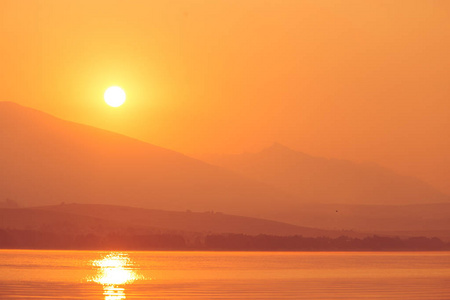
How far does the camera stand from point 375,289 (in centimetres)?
3669

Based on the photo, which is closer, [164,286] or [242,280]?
[164,286]

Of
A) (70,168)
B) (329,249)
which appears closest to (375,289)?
(329,249)

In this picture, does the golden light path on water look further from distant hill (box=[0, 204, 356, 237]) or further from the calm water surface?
distant hill (box=[0, 204, 356, 237])

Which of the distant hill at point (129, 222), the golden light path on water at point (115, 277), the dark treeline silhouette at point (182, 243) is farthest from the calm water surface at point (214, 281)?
the distant hill at point (129, 222)

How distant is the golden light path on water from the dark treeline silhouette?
30509mm

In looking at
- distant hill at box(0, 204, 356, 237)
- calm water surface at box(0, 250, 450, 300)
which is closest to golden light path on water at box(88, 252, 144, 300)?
calm water surface at box(0, 250, 450, 300)

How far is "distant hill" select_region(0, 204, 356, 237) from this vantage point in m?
108

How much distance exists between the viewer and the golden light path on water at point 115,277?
3388 cm

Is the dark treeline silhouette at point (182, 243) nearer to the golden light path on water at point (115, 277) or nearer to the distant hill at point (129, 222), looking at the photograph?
the distant hill at point (129, 222)

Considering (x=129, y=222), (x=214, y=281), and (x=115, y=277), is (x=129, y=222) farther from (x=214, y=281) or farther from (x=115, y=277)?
(x=214, y=281)

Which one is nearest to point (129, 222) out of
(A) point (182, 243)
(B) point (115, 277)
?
(A) point (182, 243)

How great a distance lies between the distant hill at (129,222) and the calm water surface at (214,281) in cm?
5192

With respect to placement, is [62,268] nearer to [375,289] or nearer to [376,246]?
[375,289]

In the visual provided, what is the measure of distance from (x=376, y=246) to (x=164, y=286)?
59.6 meters
